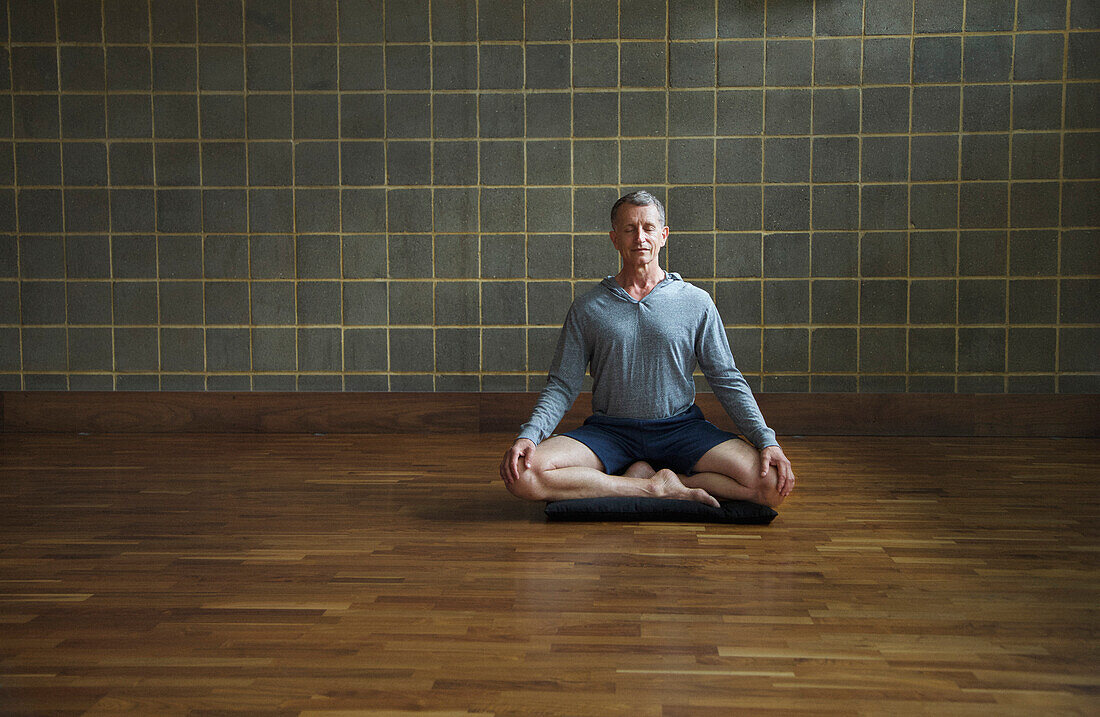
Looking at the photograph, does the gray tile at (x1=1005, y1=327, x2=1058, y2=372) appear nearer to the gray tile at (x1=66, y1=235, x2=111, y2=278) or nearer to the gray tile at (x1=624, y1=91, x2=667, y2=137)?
the gray tile at (x1=624, y1=91, x2=667, y2=137)

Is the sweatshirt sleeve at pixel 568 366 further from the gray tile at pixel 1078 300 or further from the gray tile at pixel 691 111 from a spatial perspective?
the gray tile at pixel 1078 300

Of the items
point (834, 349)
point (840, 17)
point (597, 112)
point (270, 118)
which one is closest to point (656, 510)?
point (834, 349)

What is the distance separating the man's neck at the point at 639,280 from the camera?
2.78 m

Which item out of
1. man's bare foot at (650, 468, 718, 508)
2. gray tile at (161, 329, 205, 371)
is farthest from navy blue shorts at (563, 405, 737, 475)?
gray tile at (161, 329, 205, 371)

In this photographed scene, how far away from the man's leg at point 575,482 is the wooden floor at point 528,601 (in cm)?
10

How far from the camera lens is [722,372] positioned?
9.00ft

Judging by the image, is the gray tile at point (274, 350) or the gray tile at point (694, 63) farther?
the gray tile at point (274, 350)

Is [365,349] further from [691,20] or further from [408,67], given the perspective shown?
[691,20]

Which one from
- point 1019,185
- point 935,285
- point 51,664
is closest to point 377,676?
point 51,664

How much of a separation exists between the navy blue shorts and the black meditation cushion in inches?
5.9

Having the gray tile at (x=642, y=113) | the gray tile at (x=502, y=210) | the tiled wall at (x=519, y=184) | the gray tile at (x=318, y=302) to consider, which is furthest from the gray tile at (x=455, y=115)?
the gray tile at (x=318, y=302)

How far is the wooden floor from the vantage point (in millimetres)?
1417

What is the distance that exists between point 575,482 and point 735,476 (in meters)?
0.47

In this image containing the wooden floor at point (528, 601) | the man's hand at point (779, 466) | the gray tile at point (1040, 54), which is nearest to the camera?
the wooden floor at point (528, 601)
